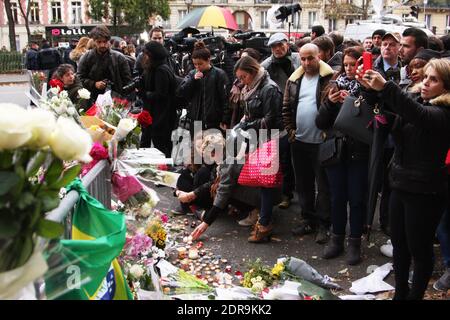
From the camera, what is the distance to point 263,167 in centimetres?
520

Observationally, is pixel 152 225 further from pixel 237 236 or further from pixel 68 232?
pixel 237 236

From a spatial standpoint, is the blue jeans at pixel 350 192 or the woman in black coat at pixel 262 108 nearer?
the blue jeans at pixel 350 192

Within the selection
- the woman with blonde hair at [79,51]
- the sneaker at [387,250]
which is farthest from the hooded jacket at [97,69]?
the sneaker at [387,250]

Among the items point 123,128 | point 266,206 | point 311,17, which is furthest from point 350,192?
point 311,17

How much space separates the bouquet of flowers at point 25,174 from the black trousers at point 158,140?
5.71 meters

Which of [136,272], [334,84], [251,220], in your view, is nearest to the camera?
[136,272]

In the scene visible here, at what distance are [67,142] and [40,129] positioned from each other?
8cm

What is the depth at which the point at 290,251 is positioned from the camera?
519cm

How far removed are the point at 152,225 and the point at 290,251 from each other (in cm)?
186

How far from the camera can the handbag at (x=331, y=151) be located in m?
4.73

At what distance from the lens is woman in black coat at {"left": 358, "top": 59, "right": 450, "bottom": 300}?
3357 mm

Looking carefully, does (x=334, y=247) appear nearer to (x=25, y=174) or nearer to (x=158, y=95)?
(x=158, y=95)

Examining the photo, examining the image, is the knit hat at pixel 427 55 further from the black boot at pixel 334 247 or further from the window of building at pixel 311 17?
the window of building at pixel 311 17
